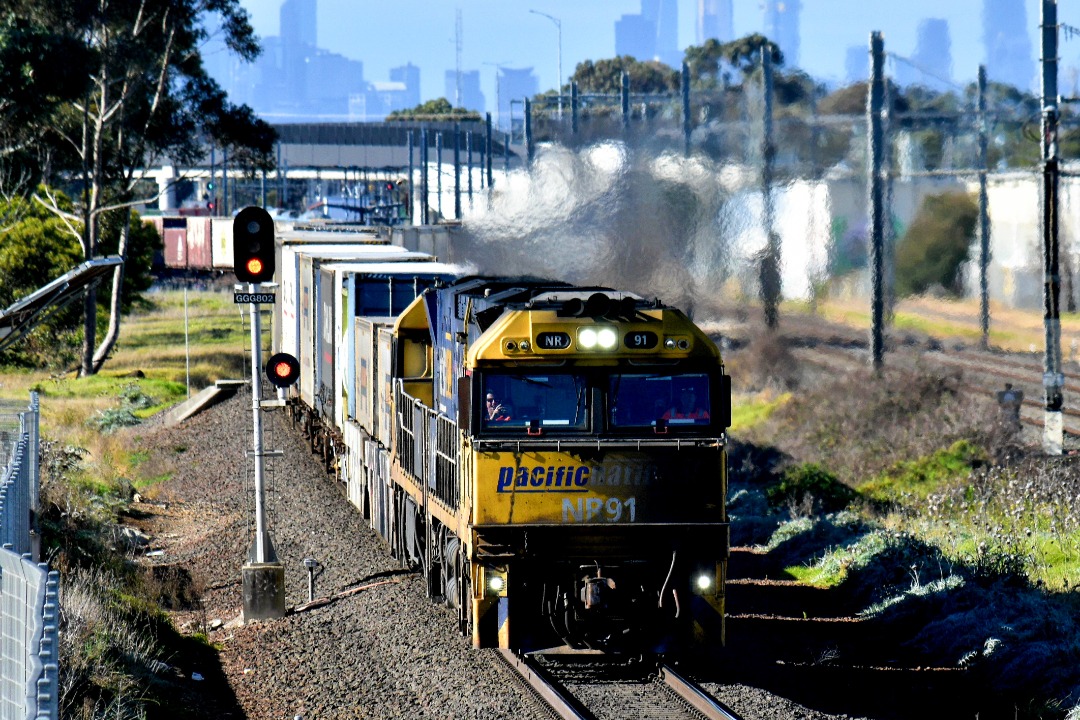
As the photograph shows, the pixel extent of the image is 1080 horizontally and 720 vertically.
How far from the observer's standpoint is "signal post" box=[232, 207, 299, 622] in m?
15.5

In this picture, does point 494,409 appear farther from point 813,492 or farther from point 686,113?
point 686,113

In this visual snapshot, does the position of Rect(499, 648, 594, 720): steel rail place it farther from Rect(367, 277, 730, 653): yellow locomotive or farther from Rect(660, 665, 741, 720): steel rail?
Rect(660, 665, 741, 720): steel rail

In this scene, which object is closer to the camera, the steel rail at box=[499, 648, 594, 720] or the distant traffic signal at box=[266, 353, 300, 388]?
the steel rail at box=[499, 648, 594, 720]

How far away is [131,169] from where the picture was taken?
45.9 metres

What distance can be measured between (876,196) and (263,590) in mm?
16838

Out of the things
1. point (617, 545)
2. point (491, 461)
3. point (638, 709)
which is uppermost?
point (491, 461)

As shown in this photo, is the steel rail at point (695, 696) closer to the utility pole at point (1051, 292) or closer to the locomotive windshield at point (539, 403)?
the locomotive windshield at point (539, 403)

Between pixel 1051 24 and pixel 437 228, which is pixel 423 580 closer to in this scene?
pixel 1051 24

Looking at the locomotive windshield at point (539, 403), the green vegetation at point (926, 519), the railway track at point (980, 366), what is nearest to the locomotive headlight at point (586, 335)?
the locomotive windshield at point (539, 403)

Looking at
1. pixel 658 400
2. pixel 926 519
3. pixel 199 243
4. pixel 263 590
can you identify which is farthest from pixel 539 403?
pixel 199 243

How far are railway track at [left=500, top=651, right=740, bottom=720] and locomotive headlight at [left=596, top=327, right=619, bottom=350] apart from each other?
118 inches

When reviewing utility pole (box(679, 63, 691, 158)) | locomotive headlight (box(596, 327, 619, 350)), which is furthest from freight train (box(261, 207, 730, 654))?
utility pole (box(679, 63, 691, 158))

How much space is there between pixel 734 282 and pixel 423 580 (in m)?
15.7

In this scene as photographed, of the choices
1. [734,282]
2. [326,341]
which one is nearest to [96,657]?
[326,341]
